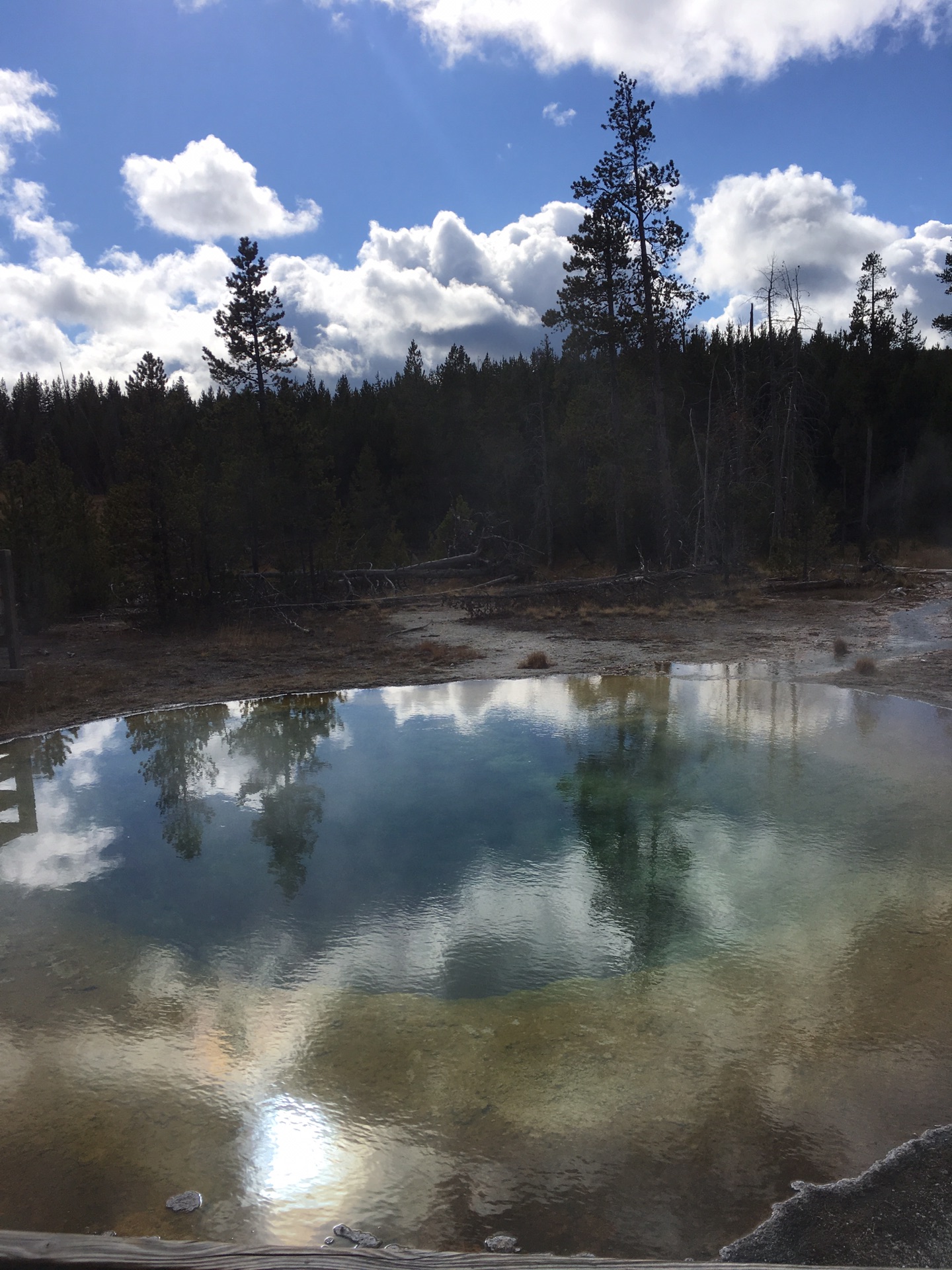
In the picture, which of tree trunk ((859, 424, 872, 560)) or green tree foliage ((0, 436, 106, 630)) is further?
tree trunk ((859, 424, 872, 560))

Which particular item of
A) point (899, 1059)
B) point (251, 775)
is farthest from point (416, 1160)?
point (251, 775)

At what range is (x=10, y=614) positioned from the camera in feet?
43.6

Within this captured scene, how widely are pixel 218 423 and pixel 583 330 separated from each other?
36.5 feet

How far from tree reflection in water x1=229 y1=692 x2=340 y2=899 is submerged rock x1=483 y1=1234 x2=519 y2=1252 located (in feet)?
11.4

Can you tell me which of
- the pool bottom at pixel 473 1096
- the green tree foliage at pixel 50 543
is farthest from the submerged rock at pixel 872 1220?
the green tree foliage at pixel 50 543

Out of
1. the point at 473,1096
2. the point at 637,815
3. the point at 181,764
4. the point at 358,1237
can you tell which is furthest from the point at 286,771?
the point at 358,1237

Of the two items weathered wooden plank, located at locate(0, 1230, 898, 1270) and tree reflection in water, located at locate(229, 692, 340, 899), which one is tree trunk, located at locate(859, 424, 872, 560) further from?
weathered wooden plank, located at locate(0, 1230, 898, 1270)

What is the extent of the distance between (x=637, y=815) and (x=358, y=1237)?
502 cm

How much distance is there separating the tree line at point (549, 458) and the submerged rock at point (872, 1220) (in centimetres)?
A: 1705

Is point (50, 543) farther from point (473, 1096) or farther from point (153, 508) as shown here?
point (473, 1096)

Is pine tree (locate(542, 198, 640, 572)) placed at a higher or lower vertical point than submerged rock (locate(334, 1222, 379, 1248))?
higher

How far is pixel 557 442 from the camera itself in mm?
40844

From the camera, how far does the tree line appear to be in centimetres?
1958

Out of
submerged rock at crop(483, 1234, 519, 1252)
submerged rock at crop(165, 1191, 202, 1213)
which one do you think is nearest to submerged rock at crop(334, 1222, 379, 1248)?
submerged rock at crop(483, 1234, 519, 1252)
